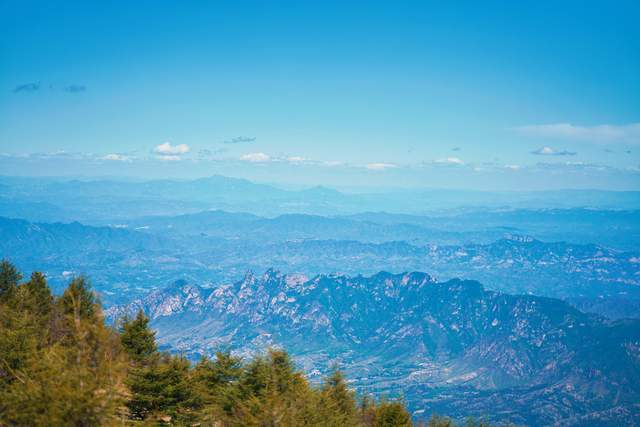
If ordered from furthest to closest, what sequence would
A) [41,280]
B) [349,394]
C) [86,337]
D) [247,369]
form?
[41,280]
[349,394]
[247,369]
[86,337]

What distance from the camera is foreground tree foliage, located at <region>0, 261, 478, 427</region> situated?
19.1 metres

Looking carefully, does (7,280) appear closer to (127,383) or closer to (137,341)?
(137,341)

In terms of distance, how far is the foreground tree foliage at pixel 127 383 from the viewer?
19062 mm

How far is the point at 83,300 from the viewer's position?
5656 centimetres

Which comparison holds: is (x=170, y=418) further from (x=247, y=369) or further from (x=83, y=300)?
(x=83, y=300)

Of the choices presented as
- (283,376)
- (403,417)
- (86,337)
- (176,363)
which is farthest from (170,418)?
(403,417)

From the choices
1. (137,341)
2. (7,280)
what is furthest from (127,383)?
(7,280)

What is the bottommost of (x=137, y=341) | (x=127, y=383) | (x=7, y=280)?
(x=7, y=280)

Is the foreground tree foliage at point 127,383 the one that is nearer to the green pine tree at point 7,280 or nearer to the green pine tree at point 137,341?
the green pine tree at point 137,341

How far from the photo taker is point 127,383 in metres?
33.0

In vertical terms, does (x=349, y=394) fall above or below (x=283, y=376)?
below

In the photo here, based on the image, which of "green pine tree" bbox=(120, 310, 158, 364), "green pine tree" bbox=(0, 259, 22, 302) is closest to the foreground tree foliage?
"green pine tree" bbox=(120, 310, 158, 364)

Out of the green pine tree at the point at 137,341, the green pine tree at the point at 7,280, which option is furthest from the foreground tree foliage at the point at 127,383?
the green pine tree at the point at 7,280

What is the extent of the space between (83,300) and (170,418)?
2838 centimetres
